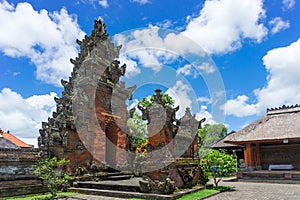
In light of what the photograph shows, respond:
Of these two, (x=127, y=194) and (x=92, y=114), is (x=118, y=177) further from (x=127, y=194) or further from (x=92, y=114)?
(x=127, y=194)

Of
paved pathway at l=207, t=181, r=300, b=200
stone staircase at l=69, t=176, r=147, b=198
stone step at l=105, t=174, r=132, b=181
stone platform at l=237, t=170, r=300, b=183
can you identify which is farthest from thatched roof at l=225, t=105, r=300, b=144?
stone staircase at l=69, t=176, r=147, b=198

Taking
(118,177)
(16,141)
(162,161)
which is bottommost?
(118,177)

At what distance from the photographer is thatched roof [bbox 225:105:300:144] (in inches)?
658

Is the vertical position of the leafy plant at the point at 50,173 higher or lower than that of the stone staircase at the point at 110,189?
higher

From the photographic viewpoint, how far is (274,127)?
18.2m

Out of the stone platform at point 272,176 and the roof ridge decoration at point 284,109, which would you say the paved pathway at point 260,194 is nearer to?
the stone platform at point 272,176

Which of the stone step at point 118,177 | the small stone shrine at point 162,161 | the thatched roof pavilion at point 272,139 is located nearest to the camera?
the small stone shrine at point 162,161

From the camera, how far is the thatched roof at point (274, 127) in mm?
16703

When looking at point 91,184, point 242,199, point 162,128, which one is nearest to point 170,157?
point 162,128

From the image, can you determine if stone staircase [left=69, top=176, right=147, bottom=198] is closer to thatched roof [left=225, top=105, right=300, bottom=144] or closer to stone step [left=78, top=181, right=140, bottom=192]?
stone step [left=78, top=181, right=140, bottom=192]

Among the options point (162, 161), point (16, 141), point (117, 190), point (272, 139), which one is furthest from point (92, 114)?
point (16, 141)

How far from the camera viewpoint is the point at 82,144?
1277cm

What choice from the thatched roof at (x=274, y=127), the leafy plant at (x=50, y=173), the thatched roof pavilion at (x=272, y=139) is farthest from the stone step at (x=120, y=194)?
the thatched roof pavilion at (x=272, y=139)

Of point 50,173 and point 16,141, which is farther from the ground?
point 16,141
